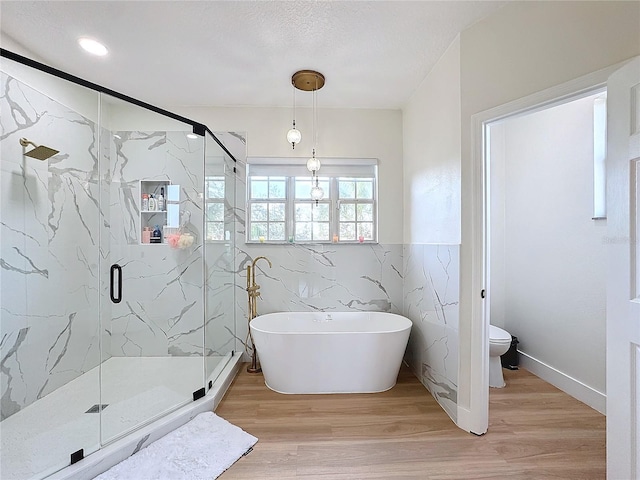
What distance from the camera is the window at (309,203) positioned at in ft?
10.3

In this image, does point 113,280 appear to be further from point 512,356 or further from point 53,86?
point 512,356

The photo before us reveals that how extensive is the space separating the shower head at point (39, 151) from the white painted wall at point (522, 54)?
285 centimetres

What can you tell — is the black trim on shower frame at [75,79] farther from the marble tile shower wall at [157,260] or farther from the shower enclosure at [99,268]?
the marble tile shower wall at [157,260]

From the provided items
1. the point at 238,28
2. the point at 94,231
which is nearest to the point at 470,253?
the point at 238,28

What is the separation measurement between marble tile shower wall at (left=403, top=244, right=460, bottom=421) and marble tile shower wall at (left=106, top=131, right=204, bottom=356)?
1923mm

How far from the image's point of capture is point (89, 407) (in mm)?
1909

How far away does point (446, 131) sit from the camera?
221 centimetres

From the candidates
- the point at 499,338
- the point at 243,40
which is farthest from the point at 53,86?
the point at 499,338

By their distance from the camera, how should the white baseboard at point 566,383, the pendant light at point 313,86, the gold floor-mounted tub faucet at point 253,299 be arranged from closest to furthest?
the white baseboard at point 566,383 < the pendant light at point 313,86 < the gold floor-mounted tub faucet at point 253,299

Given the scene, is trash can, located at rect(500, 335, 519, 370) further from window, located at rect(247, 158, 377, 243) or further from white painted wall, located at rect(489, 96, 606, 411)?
window, located at rect(247, 158, 377, 243)

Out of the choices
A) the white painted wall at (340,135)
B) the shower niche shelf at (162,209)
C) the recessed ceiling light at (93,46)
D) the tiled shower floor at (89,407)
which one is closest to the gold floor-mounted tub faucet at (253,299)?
the tiled shower floor at (89,407)

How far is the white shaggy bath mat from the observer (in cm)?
156

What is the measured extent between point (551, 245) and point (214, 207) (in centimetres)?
304

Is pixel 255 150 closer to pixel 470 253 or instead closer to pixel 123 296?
pixel 123 296
